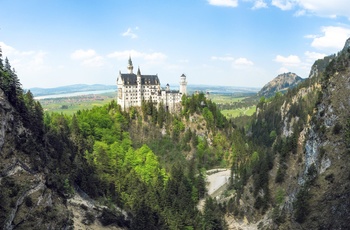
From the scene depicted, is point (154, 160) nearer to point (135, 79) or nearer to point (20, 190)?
point (135, 79)

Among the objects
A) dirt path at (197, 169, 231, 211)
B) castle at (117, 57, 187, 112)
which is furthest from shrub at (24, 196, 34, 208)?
castle at (117, 57, 187, 112)

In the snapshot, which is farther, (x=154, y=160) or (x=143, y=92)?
(x=143, y=92)

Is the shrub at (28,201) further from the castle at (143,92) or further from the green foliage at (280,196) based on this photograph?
the castle at (143,92)

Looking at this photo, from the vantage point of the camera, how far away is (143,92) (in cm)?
15238

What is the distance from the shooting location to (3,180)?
46.8m

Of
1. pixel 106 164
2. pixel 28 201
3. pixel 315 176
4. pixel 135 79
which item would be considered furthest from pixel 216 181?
pixel 28 201

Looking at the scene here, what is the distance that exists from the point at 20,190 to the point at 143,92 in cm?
10755

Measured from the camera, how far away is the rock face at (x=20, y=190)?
148ft

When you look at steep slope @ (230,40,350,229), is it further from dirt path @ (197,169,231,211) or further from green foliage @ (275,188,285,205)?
dirt path @ (197,169,231,211)

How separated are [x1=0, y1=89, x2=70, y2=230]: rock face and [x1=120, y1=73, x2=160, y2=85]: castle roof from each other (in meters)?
92.4

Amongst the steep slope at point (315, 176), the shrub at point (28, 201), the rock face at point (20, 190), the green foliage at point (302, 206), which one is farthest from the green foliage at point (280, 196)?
the shrub at point (28, 201)

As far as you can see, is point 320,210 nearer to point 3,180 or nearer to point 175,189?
point 175,189

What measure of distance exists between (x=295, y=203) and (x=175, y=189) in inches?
1491

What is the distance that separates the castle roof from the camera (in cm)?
14888
